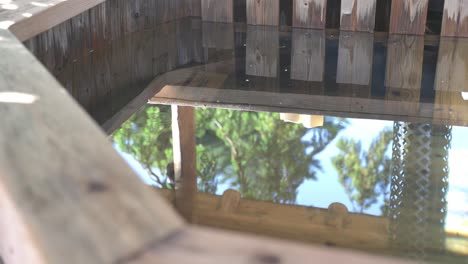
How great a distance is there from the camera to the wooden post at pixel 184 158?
2.09 meters

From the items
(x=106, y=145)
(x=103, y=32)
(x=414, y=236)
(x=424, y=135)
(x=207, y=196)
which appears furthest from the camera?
(x=103, y=32)

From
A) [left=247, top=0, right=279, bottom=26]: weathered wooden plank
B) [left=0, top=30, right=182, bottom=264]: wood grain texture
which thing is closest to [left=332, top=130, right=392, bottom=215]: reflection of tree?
[left=0, top=30, right=182, bottom=264]: wood grain texture

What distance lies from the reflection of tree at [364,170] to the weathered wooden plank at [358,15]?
1534 millimetres

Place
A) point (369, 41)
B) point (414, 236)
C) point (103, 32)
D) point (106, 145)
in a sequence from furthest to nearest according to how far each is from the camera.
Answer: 1. point (369, 41)
2. point (103, 32)
3. point (414, 236)
4. point (106, 145)

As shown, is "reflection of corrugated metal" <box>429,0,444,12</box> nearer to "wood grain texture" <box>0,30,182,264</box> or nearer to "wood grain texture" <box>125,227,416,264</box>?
"wood grain texture" <box>0,30,182,264</box>

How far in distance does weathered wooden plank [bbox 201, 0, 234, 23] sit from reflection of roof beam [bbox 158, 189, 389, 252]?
2.26 m

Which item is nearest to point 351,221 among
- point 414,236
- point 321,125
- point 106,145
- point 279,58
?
point 414,236

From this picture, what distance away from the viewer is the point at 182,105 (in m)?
2.83

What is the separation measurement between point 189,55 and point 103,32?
0.50 metres

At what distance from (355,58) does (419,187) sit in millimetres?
1482

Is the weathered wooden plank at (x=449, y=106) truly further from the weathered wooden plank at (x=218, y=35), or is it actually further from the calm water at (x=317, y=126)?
the weathered wooden plank at (x=218, y=35)

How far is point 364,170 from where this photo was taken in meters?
2.26

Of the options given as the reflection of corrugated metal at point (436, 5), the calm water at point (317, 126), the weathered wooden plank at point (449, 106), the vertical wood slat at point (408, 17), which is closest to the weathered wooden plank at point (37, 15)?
the calm water at point (317, 126)

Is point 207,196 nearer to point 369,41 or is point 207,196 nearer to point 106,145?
point 106,145
